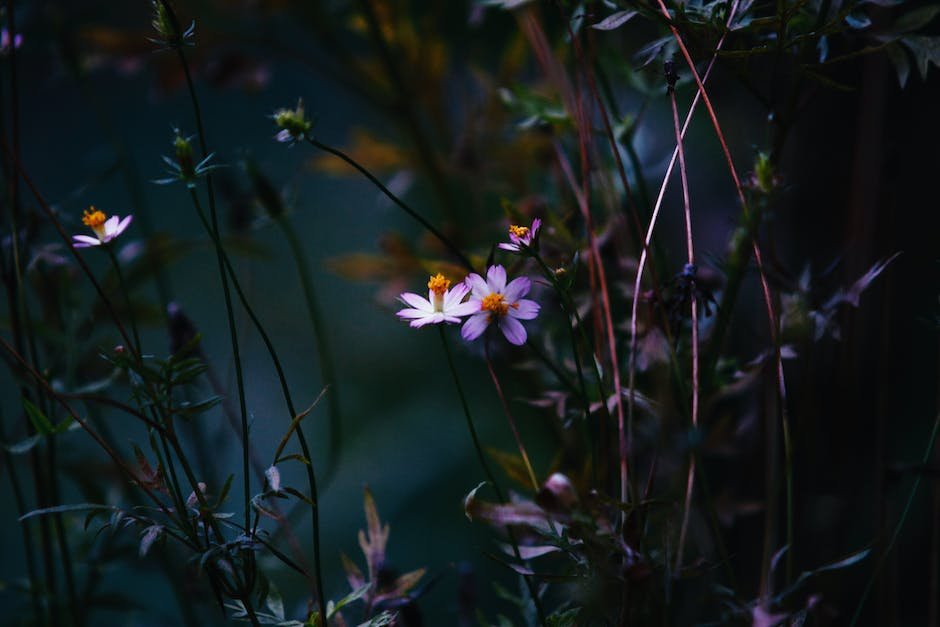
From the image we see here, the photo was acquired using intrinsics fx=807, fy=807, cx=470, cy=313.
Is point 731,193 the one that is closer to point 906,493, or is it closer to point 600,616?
point 906,493

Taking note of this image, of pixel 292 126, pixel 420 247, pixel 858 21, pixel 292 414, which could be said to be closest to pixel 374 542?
pixel 292 414

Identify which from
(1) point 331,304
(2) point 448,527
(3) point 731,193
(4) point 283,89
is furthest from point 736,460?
(4) point 283,89

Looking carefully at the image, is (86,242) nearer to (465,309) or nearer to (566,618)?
(465,309)

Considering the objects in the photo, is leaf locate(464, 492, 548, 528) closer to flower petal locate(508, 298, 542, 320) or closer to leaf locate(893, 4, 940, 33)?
flower petal locate(508, 298, 542, 320)

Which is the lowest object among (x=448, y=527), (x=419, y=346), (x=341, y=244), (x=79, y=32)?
(x=448, y=527)

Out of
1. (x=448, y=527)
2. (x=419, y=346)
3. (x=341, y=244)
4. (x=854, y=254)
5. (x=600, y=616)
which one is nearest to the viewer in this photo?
(x=600, y=616)

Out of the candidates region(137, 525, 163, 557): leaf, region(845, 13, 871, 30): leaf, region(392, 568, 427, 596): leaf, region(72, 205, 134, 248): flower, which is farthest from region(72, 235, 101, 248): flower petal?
region(845, 13, 871, 30): leaf

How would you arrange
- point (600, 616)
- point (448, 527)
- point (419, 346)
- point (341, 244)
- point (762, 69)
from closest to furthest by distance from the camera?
point (600, 616)
point (762, 69)
point (448, 527)
point (419, 346)
point (341, 244)

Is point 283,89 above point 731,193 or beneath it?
above
